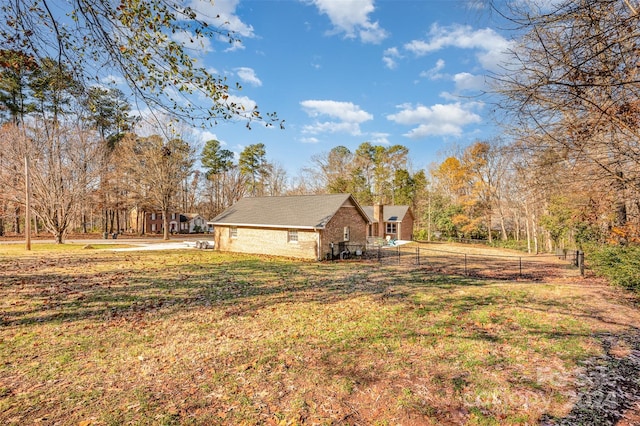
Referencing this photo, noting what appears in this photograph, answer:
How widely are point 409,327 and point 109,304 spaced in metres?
8.46

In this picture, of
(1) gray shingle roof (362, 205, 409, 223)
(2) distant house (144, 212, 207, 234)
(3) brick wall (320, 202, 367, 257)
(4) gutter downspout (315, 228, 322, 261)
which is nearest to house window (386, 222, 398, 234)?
(1) gray shingle roof (362, 205, 409, 223)

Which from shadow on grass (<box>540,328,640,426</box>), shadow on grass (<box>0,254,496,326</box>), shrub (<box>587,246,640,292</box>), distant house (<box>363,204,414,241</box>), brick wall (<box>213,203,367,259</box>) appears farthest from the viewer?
distant house (<box>363,204,414,241</box>)

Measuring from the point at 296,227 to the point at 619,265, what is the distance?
51.8ft

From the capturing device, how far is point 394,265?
1816 cm

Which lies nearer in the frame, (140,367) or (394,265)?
(140,367)

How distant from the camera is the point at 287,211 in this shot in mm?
22750

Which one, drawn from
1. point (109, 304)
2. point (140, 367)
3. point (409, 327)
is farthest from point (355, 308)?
point (109, 304)

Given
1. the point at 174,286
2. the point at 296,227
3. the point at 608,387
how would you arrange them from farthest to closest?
the point at 296,227 → the point at 174,286 → the point at 608,387

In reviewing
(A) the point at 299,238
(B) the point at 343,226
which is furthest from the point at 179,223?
(B) the point at 343,226

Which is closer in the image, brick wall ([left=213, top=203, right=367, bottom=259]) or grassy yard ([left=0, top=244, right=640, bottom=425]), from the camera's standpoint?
grassy yard ([left=0, top=244, right=640, bottom=425])

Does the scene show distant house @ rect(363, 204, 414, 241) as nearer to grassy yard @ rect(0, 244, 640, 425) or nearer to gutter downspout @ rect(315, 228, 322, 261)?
gutter downspout @ rect(315, 228, 322, 261)

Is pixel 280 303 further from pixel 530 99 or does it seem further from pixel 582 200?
pixel 582 200

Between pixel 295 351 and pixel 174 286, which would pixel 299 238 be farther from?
pixel 295 351

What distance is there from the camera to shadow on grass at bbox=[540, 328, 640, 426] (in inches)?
152
